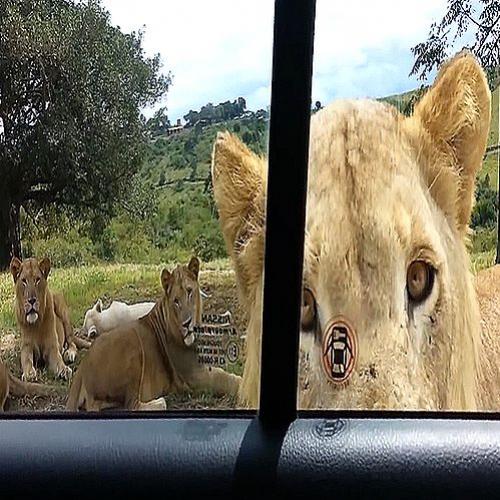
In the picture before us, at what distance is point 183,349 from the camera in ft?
6.14

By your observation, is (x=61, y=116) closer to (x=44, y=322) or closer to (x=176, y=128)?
(x=176, y=128)

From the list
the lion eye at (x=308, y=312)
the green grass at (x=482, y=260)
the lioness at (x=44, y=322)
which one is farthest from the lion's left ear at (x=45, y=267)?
the green grass at (x=482, y=260)

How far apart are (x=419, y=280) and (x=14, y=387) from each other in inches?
32.6

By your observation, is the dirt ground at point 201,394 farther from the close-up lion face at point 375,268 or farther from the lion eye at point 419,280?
the lion eye at point 419,280

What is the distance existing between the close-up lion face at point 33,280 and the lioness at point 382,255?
0.37 metres

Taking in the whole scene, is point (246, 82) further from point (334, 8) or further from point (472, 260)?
point (472, 260)

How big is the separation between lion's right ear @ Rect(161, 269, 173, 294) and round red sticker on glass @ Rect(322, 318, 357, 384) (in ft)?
1.05

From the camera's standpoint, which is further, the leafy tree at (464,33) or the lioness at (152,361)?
the lioness at (152,361)

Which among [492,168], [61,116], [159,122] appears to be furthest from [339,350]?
[61,116]

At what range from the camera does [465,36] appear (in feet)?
5.65

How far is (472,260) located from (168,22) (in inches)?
28.8

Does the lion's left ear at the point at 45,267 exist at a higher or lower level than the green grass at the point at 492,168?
lower

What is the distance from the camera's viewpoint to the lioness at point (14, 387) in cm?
185

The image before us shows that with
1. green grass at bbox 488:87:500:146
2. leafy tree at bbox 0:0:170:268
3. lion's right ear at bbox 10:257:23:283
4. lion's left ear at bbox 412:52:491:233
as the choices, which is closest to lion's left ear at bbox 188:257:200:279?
leafy tree at bbox 0:0:170:268
